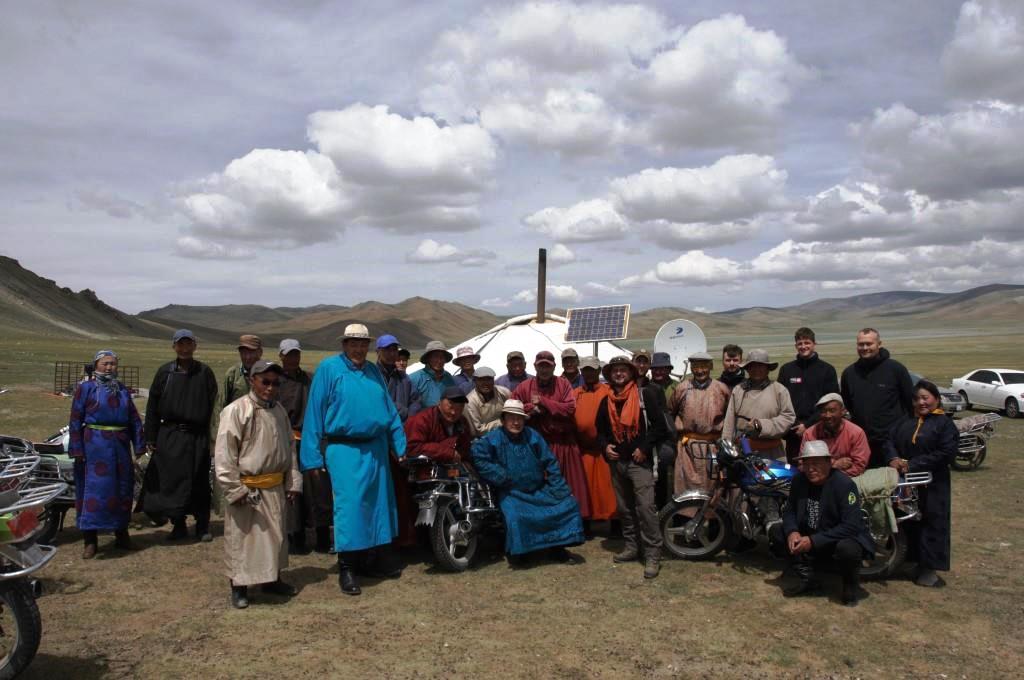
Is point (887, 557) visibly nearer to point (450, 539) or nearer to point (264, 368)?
point (450, 539)

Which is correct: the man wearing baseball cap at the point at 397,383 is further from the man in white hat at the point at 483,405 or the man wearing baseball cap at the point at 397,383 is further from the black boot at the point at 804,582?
the black boot at the point at 804,582

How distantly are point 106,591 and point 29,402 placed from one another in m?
16.9

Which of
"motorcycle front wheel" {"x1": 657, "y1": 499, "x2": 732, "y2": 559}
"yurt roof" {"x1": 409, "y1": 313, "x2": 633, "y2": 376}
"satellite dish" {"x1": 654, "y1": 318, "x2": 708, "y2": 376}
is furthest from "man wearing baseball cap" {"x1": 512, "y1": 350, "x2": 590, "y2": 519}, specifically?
"yurt roof" {"x1": 409, "y1": 313, "x2": 633, "y2": 376}

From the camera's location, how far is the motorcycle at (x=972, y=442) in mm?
10562

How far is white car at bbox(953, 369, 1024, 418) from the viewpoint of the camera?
58.3ft

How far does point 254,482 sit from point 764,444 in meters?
3.90

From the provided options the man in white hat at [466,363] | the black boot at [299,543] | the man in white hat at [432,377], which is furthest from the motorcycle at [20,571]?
the man in white hat at [466,363]

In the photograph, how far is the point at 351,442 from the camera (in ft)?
17.5

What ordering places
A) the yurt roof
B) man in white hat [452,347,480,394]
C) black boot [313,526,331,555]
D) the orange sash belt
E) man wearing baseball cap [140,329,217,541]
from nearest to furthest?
the orange sash belt
man wearing baseball cap [140,329,217,541]
black boot [313,526,331,555]
man in white hat [452,347,480,394]
the yurt roof

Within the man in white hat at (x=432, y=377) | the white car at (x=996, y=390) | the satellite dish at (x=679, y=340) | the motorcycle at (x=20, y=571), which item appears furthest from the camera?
the white car at (x=996, y=390)

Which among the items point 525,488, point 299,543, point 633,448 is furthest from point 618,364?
point 299,543

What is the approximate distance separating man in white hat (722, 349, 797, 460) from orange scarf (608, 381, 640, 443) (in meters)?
0.79

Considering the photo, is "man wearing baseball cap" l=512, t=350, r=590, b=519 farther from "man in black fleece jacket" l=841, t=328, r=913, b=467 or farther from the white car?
the white car

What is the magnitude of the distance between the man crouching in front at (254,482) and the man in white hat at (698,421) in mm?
3305
